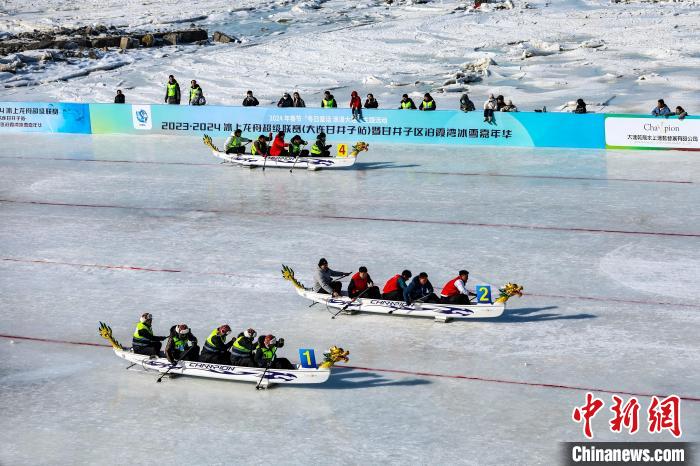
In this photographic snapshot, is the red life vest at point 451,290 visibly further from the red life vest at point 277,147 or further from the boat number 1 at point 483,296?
the red life vest at point 277,147

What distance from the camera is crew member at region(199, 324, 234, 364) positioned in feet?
59.6

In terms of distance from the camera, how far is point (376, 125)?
1599 inches

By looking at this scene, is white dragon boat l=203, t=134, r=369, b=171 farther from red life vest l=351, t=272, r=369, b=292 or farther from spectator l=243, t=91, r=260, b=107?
red life vest l=351, t=272, r=369, b=292

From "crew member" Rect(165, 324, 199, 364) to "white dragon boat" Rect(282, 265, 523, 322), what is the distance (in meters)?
4.00

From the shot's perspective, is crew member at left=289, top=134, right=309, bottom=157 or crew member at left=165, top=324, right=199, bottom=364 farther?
crew member at left=289, top=134, right=309, bottom=157

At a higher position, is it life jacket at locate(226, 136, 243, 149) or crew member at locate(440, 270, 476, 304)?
life jacket at locate(226, 136, 243, 149)

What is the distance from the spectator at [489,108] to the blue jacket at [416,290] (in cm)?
1861

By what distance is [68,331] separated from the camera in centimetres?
2127

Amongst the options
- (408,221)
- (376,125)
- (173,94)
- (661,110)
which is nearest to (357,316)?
(408,221)

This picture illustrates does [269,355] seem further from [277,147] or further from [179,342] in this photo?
[277,147]

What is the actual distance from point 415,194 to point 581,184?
5525 mm

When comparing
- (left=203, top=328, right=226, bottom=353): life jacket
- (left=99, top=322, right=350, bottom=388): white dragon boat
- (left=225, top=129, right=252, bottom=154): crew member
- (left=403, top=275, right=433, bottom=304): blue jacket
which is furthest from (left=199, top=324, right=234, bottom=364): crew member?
(left=225, top=129, right=252, bottom=154): crew member

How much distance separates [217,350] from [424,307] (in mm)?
4794

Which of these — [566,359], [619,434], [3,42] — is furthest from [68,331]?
[3,42]
